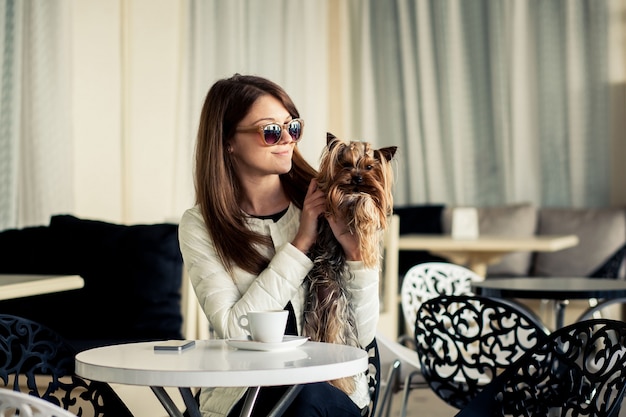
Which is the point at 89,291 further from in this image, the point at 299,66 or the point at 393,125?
the point at 393,125

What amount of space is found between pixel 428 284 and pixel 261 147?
1596 mm

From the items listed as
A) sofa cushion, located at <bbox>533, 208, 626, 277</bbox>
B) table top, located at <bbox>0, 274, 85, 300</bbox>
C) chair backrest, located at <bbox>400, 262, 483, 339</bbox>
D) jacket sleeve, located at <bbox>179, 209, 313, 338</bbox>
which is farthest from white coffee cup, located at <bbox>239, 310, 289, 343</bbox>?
sofa cushion, located at <bbox>533, 208, 626, 277</bbox>

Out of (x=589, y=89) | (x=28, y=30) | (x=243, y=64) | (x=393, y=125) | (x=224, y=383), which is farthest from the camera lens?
(x=393, y=125)

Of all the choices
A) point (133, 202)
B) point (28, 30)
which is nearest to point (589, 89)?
point (133, 202)

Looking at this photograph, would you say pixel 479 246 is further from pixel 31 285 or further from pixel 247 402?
pixel 247 402

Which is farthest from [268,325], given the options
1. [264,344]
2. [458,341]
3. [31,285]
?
[31,285]

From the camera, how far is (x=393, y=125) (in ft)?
24.1

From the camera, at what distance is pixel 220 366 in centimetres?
160

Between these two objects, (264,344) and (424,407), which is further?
(424,407)

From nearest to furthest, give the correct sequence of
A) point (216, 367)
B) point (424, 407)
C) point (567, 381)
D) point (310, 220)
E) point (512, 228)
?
1. point (216, 367)
2. point (567, 381)
3. point (310, 220)
4. point (424, 407)
5. point (512, 228)

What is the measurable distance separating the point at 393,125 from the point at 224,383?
5.92 m

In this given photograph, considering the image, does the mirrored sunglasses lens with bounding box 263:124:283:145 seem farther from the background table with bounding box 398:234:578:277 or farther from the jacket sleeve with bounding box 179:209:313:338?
the background table with bounding box 398:234:578:277

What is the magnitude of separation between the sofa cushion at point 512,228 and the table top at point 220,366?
15.9 ft

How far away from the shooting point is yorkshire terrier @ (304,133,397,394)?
6.61 feet
